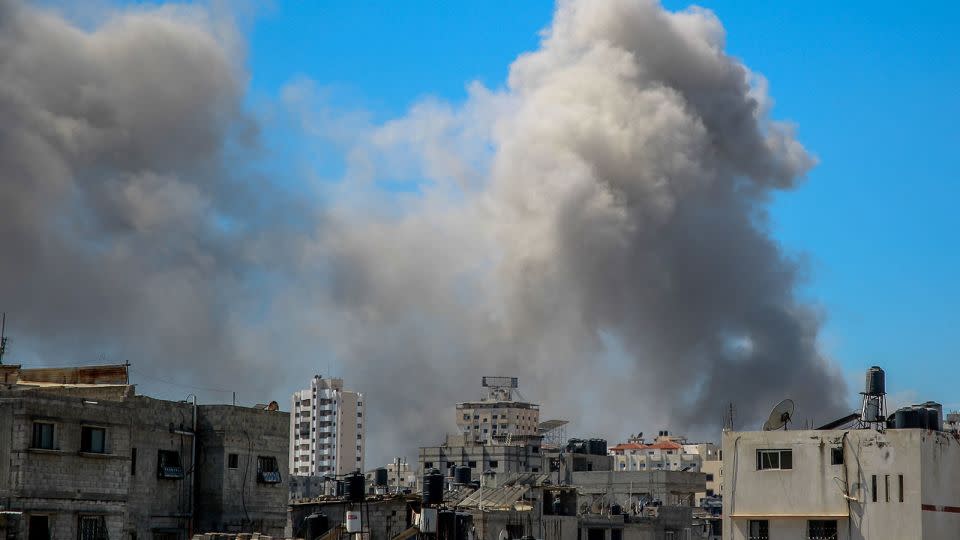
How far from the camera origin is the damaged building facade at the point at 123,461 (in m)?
43.9

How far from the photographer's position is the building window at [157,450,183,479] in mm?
48938

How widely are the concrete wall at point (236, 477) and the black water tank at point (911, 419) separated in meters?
21.0

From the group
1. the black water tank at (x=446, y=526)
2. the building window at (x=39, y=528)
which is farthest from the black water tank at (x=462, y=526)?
the building window at (x=39, y=528)

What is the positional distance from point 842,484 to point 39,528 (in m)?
23.9

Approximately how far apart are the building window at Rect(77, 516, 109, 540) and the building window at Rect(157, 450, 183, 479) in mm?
3269

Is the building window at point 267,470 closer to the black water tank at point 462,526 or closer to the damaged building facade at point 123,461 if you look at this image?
the damaged building facade at point 123,461

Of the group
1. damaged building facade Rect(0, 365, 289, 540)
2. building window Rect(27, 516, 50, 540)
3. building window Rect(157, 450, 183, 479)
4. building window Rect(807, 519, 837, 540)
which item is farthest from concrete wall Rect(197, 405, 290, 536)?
building window Rect(807, 519, 837, 540)

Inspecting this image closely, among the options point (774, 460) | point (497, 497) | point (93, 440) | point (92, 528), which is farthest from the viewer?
point (497, 497)

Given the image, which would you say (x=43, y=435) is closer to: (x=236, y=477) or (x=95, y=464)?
(x=95, y=464)

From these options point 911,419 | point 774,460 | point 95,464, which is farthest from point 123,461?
point 911,419

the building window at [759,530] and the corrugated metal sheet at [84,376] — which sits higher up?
the corrugated metal sheet at [84,376]

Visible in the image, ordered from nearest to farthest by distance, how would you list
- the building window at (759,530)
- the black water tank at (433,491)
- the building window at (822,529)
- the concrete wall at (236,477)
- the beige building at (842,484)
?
the beige building at (842,484), the building window at (822,529), the building window at (759,530), the black water tank at (433,491), the concrete wall at (236,477)

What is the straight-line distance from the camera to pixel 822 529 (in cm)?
4628

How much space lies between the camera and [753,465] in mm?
47438
